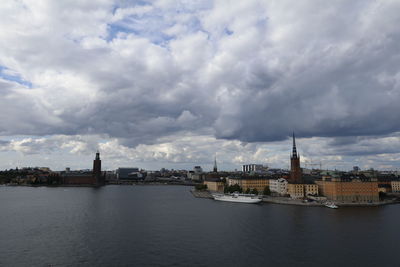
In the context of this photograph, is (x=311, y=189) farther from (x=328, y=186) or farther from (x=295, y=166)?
(x=295, y=166)

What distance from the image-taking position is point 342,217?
41.2 metres

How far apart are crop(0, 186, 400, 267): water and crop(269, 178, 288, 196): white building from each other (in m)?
31.8

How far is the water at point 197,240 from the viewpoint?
22.4 metres

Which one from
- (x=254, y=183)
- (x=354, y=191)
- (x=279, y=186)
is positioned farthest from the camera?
(x=254, y=183)

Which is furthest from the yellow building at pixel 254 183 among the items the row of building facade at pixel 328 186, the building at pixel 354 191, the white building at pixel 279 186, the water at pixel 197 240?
the water at pixel 197 240

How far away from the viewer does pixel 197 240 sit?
27641 mm

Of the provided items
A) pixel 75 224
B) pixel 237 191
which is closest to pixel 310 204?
pixel 237 191

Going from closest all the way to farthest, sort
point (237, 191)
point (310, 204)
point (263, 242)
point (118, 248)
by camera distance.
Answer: point (118, 248), point (263, 242), point (310, 204), point (237, 191)

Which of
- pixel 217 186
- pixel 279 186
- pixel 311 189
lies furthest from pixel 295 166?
pixel 217 186

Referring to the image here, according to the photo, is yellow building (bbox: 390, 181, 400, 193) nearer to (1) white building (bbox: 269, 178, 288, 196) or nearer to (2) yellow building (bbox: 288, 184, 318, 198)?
(2) yellow building (bbox: 288, 184, 318, 198)

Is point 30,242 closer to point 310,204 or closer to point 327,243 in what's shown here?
point 327,243

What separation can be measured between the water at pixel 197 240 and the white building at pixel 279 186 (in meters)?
31.8

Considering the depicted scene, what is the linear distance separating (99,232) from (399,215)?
38977 mm

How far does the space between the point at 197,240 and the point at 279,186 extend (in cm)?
5315
